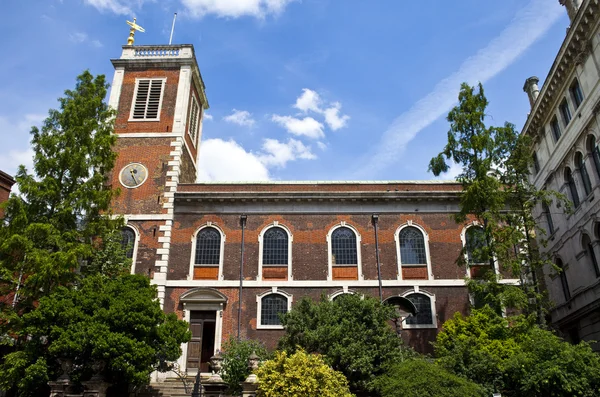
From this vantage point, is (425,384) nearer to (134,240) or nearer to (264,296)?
(264,296)

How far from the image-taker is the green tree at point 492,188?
17984 millimetres

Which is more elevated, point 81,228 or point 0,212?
point 0,212

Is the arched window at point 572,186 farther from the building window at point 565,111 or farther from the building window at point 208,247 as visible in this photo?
the building window at point 208,247

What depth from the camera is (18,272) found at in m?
16.4

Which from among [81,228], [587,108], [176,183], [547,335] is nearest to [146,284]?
[81,228]

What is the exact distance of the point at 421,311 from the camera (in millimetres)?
21422

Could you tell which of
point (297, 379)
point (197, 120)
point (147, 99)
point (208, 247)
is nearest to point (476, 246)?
point (297, 379)

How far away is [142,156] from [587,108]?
20542 mm

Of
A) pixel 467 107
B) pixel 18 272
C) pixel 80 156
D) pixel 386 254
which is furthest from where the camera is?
pixel 386 254

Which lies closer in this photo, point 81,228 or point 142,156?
point 81,228

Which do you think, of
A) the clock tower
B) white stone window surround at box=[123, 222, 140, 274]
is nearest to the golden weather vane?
the clock tower

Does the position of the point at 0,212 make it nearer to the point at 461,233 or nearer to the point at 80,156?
the point at 80,156

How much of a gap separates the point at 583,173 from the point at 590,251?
339 cm

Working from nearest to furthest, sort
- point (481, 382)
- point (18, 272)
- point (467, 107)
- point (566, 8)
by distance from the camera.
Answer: point (481, 382) < point (18, 272) < point (467, 107) < point (566, 8)
